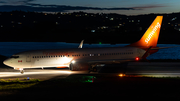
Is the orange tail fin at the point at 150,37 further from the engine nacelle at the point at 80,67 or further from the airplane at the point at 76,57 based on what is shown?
the engine nacelle at the point at 80,67

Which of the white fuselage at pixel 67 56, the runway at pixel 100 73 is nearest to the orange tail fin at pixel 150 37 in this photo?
the white fuselage at pixel 67 56

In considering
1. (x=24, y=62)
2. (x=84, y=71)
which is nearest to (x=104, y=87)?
(x=84, y=71)

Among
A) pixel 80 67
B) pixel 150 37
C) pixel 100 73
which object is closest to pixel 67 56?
pixel 80 67

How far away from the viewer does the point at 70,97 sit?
17859 millimetres

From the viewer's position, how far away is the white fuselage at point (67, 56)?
3425 cm

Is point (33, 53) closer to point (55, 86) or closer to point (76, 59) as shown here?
point (76, 59)

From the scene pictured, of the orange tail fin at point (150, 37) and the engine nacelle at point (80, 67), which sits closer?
the engine nacelle at point (80, 67)

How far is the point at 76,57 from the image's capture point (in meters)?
35.9

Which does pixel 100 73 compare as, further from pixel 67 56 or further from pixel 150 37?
pixel 150 37

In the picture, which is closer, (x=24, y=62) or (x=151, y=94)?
(x=151, y=94)

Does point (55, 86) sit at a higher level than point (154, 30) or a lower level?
lower

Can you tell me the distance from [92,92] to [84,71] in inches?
624

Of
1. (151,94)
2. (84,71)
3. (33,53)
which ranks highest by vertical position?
(33,53)

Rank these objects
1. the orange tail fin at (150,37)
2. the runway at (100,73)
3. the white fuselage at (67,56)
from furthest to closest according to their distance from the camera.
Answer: the orange tail fin at (150,37) < the white fuselage at (67,56) < the runway at (100,73)
